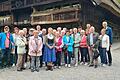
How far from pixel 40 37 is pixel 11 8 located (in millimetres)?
10622

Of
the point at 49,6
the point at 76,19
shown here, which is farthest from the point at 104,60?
the point at 49,6

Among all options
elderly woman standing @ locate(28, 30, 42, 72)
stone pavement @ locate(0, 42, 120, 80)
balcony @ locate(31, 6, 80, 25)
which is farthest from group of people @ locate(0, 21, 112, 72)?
balcony @ locate(31, 6, 80, 25)

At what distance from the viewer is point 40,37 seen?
1076cm

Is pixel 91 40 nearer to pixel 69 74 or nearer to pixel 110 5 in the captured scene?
pixel 69 74

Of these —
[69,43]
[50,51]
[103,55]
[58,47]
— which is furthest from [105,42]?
[50,51]

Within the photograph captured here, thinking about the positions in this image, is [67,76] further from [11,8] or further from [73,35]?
[11,8]

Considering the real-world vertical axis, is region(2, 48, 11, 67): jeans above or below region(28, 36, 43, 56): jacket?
below

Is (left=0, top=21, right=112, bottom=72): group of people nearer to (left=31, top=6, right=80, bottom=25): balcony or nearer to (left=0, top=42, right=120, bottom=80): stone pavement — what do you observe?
(left=0, top=42, right=120, bottom=80): stone pavement

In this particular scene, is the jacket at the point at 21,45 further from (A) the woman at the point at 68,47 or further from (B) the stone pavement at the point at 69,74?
(A) the woman at the point at 68,47

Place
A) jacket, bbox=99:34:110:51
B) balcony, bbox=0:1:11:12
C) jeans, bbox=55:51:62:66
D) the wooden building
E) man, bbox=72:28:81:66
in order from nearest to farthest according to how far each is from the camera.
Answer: jeans, bbox=55:51:62:66
jacket, bbox=99:34:110:51
man, bbox=72:28:81:66
the wooden building
balcony, bbox=0:1:11:12

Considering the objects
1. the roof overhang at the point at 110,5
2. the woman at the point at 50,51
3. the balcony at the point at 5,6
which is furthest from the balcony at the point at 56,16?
the woman at the point at 50,51

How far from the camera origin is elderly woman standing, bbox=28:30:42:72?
34.5 feet

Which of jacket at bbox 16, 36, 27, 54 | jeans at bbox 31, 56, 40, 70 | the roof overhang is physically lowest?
jeans at bbox 31, 56, 40, 70

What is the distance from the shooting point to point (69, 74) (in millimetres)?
9617
